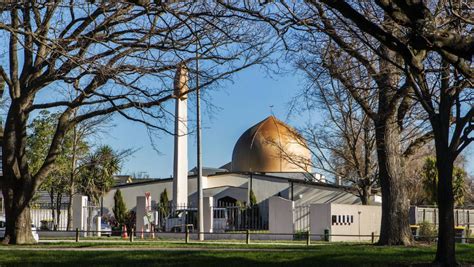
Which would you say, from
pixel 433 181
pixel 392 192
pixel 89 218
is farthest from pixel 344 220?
pixel 433 181

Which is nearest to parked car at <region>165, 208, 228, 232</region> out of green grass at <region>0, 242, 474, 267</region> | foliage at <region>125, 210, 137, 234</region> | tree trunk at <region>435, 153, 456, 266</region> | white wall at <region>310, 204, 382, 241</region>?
white wall at <region>310, 204, 382, 241</region>

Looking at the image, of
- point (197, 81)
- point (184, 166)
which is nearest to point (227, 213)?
point (184, 166)

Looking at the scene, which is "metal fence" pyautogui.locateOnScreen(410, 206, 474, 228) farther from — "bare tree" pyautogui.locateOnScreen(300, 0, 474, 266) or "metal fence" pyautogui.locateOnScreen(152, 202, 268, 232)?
"bare tree" pyautogui.locateOnScreen(300, 0, 474, 266)

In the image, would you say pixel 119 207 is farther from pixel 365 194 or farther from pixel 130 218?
pixel 365 194

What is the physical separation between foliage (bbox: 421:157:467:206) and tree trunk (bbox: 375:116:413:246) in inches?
1219

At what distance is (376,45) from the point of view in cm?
1969

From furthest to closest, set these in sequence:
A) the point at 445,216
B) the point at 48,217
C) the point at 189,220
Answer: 1. the point at 48,217
2. the point at 189,220
3. the point at 445,216

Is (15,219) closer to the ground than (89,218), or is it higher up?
higher up

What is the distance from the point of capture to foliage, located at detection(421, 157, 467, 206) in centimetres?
5477

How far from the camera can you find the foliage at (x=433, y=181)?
5477cm

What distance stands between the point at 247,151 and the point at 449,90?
47.7m

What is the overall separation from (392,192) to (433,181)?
33718mm

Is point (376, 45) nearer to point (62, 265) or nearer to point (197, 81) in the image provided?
point (197, 81)

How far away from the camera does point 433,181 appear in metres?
55.4
